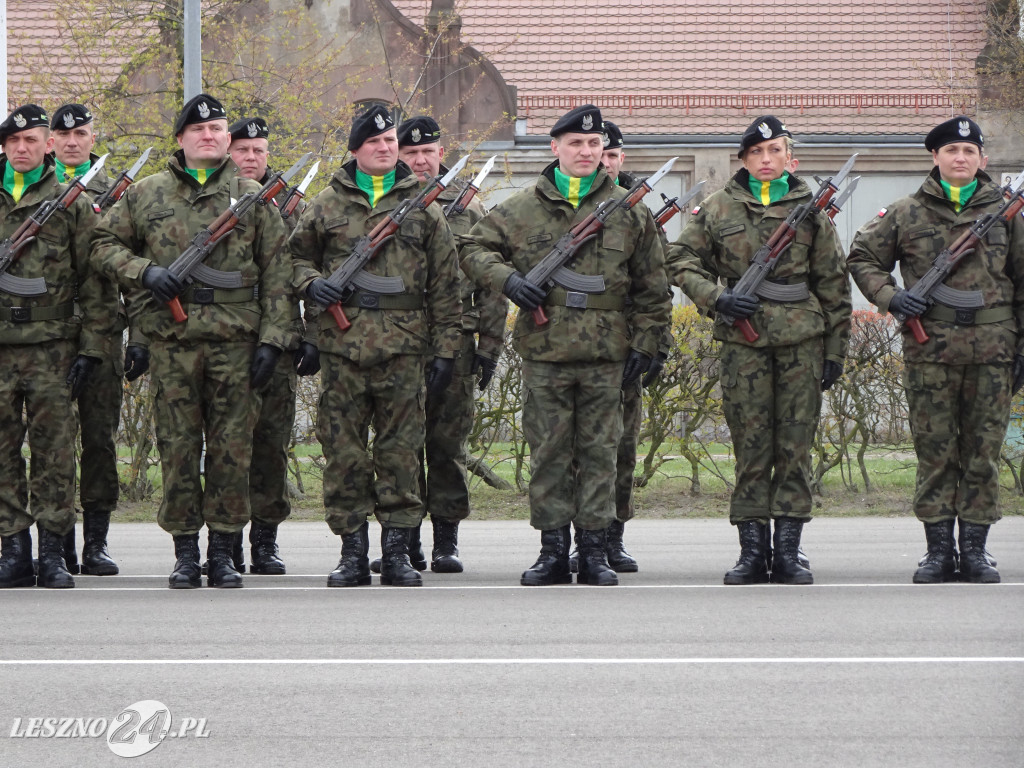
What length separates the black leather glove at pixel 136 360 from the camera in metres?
8.27

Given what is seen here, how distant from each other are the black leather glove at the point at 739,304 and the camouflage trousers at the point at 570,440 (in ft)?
2.05

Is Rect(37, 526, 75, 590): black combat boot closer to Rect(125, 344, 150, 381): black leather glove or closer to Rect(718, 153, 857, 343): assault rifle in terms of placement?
Rect(125, 344, 150, 381): black leather glove

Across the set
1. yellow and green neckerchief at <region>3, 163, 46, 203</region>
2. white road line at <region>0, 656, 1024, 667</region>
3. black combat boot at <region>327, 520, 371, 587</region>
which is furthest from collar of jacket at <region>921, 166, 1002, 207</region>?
yellow and green neckerchief at <region>3, 163, 46, 203</region>

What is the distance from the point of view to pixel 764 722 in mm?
5055

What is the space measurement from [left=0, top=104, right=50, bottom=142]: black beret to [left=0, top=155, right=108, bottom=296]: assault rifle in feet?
1.34

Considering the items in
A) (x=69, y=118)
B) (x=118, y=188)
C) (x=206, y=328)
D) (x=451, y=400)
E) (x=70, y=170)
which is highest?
(x=69, y=118)

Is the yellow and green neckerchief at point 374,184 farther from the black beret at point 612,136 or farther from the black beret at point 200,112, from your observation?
the black beret at point 612,136

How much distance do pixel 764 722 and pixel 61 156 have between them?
19.1 feet

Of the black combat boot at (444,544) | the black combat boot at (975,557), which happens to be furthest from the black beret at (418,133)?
the black combat boot at (975,557)

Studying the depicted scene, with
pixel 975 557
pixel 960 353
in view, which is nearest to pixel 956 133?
pixel 960 353

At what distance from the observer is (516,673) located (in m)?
5.85

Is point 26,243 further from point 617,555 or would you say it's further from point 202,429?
point 617,555

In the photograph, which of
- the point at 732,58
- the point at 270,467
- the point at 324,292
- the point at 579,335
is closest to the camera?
the point at 324,292

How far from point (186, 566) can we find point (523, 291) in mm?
2211
